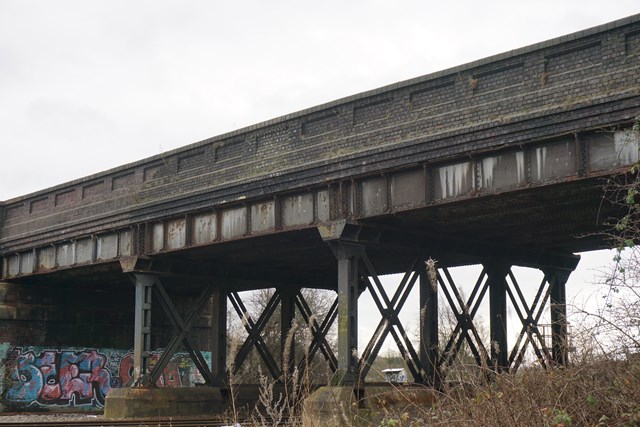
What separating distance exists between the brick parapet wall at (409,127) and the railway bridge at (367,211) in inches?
1.5

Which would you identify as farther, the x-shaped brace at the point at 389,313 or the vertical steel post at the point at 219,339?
the vertical steel post at the point at 219,339

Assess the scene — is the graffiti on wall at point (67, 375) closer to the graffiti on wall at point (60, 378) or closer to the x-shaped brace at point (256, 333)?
the graffiti on wall at point (60, 378)

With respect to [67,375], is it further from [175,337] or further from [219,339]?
[175,337]

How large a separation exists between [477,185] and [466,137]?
0.96m

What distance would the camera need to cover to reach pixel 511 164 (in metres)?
15.9

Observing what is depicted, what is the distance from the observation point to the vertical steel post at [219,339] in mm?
26391

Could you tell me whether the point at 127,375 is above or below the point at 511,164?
below

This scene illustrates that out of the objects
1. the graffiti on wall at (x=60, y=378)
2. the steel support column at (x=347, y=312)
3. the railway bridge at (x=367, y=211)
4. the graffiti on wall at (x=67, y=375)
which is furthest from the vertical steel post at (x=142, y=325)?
the graffiti on wall at (x=60, y=378)

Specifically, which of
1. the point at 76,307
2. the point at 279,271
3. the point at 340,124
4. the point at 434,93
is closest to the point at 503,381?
the point at 434,93

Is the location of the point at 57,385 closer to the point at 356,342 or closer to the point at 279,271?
the point at 279,271

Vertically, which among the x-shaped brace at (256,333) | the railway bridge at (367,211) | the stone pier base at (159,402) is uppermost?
the railway bridge at (367,211)

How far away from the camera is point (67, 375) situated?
33250 millimetres

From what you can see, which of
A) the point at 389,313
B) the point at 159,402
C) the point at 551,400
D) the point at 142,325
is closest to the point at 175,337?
the point at 142,325

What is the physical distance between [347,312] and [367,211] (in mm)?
2236
